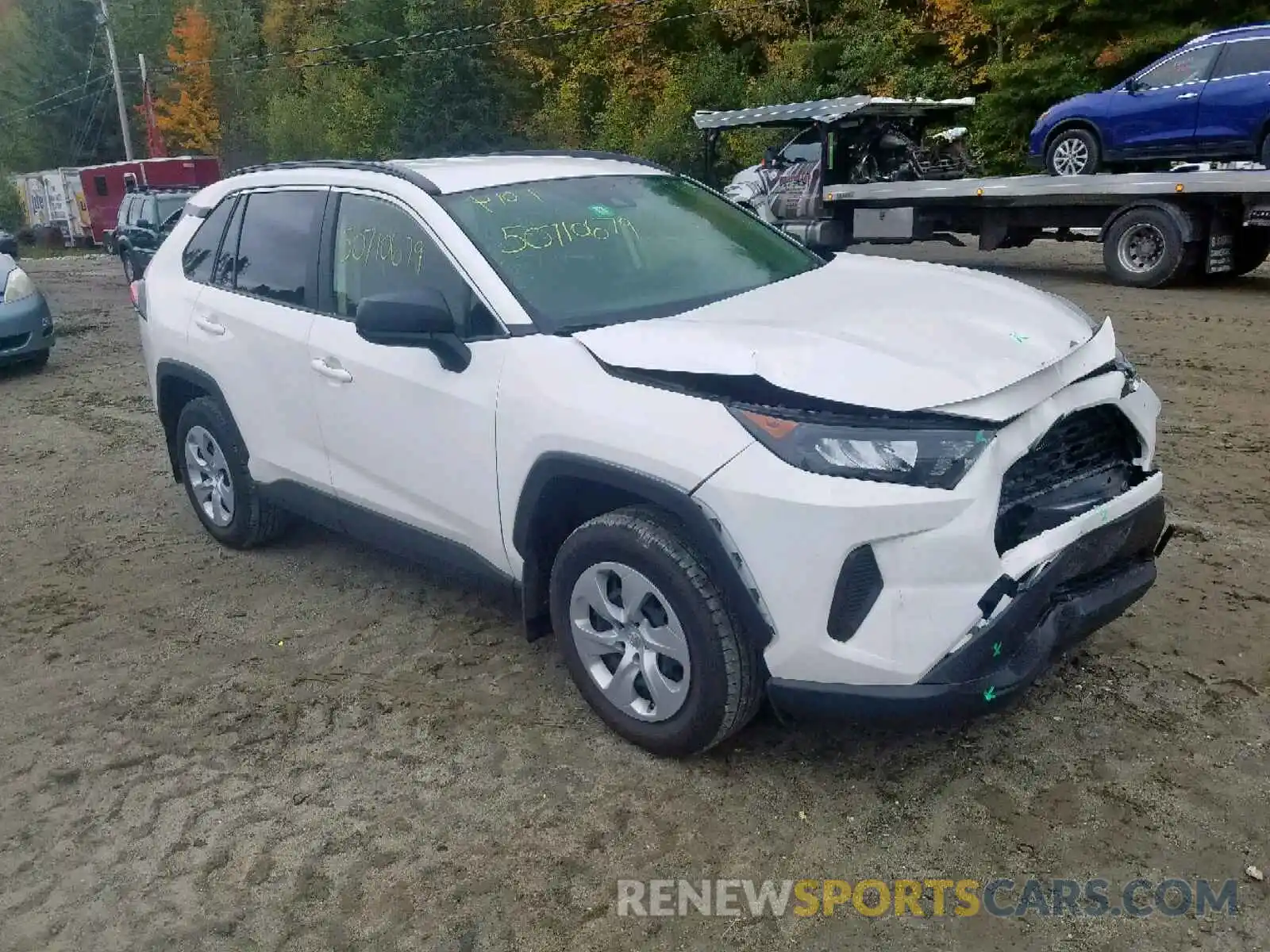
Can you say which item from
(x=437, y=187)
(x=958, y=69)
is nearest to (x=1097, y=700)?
(x=437, y=187)

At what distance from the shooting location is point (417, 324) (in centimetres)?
349

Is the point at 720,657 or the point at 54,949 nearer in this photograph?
the point at 54,949

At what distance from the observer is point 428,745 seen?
363 cm

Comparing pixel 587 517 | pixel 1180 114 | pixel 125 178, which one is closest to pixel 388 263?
pixel 587 517

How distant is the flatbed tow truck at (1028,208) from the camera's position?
468 inches

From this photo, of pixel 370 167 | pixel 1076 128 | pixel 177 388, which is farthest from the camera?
pixel 1076 128

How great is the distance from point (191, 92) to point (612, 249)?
6076cm

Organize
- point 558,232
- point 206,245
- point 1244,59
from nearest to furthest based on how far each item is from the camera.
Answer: point 558,232
point 206,245
point 1244,59

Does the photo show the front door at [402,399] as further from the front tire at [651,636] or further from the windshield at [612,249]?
the front tire at [651,636]

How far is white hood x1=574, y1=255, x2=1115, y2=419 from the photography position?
9.55ft

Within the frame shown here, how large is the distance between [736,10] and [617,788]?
34.0 m

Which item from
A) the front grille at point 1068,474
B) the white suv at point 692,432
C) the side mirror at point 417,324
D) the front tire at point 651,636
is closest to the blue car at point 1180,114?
the white suv at point 692,432

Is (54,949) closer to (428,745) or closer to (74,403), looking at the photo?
(428,745)

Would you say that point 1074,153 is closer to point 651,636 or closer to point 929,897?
point 651,636
